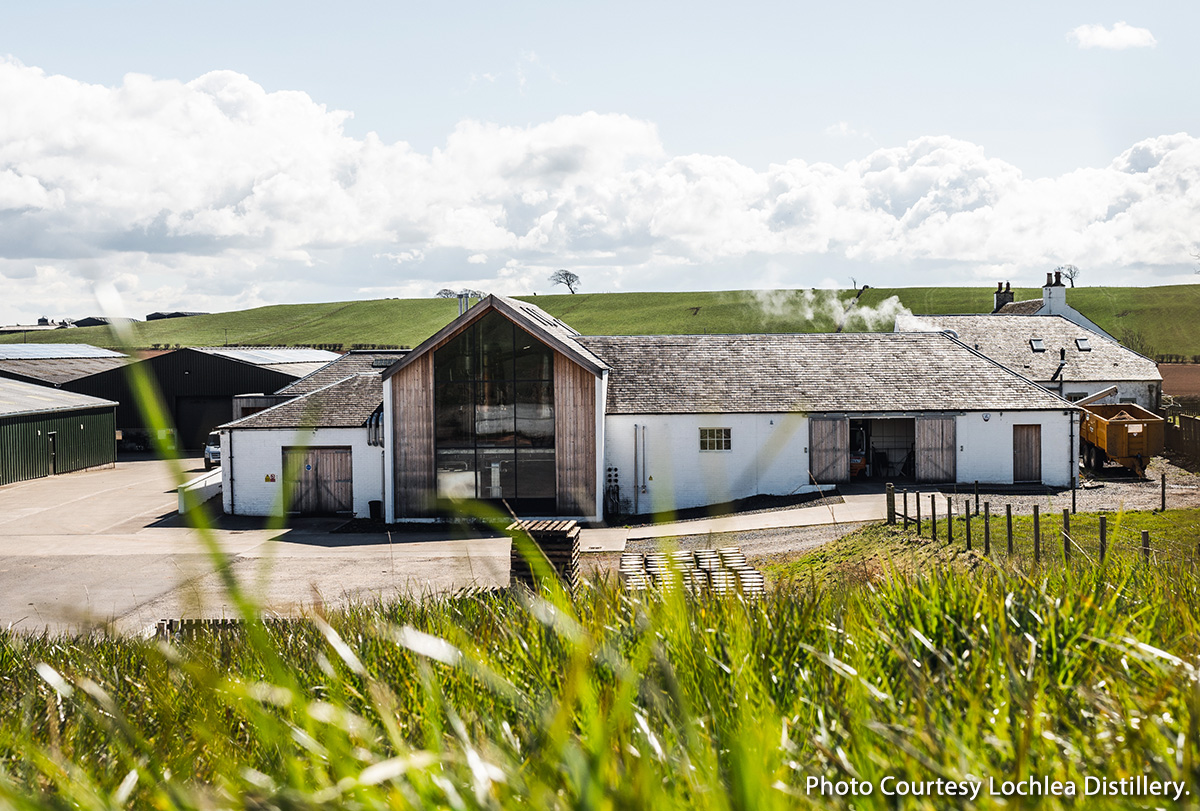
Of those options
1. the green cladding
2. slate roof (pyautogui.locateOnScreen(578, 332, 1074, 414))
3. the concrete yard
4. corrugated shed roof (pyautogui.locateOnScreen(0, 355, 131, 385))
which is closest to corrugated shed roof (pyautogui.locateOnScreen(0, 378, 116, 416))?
the green cladding

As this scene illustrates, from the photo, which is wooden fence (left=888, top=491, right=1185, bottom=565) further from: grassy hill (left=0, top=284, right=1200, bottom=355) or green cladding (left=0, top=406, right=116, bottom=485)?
grassy hill (left=0, top=284, right=1200, bottom=355)

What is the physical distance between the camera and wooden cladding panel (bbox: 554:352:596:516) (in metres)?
27.5

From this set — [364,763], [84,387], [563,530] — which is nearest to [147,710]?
[364,763]

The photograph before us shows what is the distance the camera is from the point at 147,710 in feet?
14.7

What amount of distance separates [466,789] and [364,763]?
0.37 metres

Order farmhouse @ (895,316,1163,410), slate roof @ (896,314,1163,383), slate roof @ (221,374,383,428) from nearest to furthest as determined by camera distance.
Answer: slate roof @ (221,374,383,428) → farmhouse @ (895,316,1163,410) → slate roof @ (896,314,1163,383)

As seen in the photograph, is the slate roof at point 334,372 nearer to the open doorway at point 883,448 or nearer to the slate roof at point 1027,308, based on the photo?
the open doorway at point 883,448

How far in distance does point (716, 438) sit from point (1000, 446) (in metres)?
9.33

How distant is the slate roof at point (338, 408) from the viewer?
96.0 feet

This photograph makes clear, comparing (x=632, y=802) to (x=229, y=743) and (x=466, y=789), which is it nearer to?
(x=466, y=789)

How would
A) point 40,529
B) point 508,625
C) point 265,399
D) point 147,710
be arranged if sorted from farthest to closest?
point 265,399 → point 40,529 → point 508,625 → point 147,710

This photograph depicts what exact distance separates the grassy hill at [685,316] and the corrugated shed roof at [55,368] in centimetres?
4664

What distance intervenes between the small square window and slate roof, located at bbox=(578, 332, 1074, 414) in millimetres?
Result: 709

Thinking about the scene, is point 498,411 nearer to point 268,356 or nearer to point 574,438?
point 574,438
